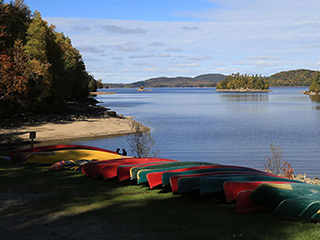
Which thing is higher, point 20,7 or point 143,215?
point 20,7

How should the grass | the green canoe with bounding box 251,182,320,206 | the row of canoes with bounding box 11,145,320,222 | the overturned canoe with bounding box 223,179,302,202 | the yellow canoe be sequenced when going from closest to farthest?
1. the grass
2. the row of canoes with bounding box 11,145,320,222
3. the green canoe with bounding box 251,182,320,206
4. the overturned canoe with bounding box 223,179,302,202
5. the yellow canoe

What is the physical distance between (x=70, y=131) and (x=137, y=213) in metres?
31.6

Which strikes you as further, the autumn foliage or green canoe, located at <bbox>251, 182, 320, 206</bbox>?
the autumn foliage

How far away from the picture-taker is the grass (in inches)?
235

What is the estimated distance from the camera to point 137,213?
7.21 m

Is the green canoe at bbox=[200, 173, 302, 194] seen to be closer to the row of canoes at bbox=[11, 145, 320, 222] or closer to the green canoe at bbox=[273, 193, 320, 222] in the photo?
the row of canoes at bbox=[11, 145, 320, 222]

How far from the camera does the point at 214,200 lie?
7.97 m

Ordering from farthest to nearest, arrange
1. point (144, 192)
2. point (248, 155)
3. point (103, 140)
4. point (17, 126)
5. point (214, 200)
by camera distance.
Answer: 1. point (17, 126)
2. point (103, 140)
3. point (248, 155)
4. point (144, 192)
5. point (214, 200)

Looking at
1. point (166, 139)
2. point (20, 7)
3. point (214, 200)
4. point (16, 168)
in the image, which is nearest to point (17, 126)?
point (166, 139)

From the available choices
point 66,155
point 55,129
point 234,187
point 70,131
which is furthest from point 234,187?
point 55,129

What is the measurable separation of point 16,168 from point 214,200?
758 centimetres


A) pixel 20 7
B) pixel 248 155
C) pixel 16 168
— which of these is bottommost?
pixel 248 155

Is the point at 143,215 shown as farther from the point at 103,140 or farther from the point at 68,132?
the point at 68,132

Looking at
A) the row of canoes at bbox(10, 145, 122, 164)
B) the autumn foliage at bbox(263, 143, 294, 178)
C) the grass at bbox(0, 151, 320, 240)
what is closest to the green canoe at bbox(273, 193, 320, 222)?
the grass at bbox(0, 151, 320, 240)
